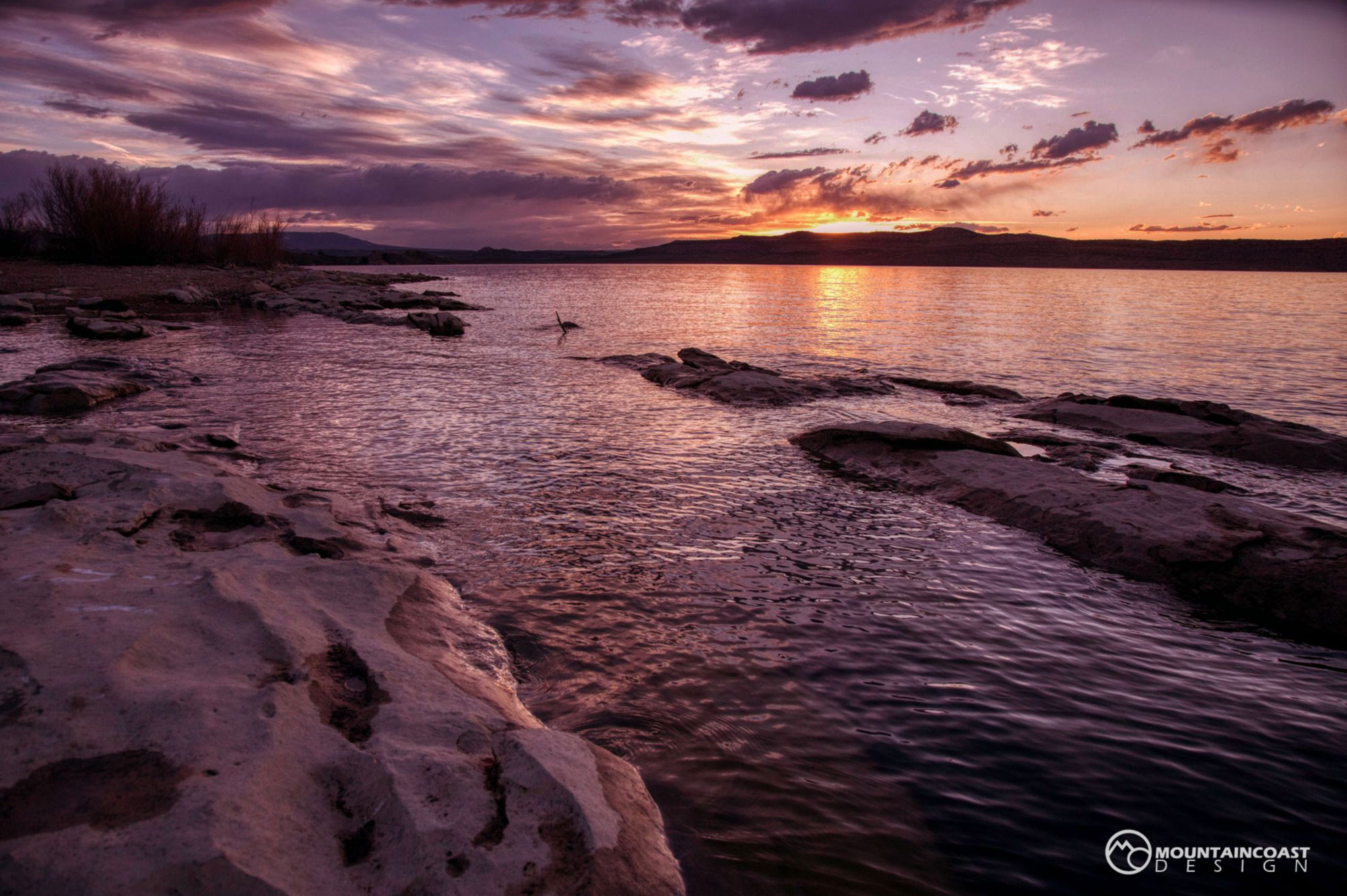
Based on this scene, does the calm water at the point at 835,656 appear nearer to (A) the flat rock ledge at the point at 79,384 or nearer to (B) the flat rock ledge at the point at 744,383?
(A) the flat rock ledge at the point at 79,384

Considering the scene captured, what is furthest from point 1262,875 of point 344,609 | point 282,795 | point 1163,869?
point 344,609

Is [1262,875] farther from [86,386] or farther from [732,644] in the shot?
[86,386]

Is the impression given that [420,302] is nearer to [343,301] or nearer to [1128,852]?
[343,301]

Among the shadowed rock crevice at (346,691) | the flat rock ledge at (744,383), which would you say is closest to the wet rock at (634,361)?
the flat rock ledge at (744,383)

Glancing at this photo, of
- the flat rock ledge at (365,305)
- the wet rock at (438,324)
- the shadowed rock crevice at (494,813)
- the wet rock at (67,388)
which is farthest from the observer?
the flat rock ledge at (365,305)

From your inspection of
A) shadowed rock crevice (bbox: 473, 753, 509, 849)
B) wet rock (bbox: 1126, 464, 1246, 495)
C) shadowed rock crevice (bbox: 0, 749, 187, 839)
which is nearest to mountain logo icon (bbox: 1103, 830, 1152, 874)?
shadowed rock crevice (bbox: 473, 753, 509, 849)

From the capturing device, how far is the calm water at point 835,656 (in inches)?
127

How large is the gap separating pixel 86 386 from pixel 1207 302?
213 feet

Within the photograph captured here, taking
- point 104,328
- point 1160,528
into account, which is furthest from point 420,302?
point 1160,528

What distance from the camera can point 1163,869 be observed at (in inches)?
124

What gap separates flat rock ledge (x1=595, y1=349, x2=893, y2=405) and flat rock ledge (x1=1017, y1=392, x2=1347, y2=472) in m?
3.96

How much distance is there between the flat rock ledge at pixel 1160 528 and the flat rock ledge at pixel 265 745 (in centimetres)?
568

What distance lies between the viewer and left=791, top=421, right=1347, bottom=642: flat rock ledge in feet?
18.6

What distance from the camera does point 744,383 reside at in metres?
14.7
